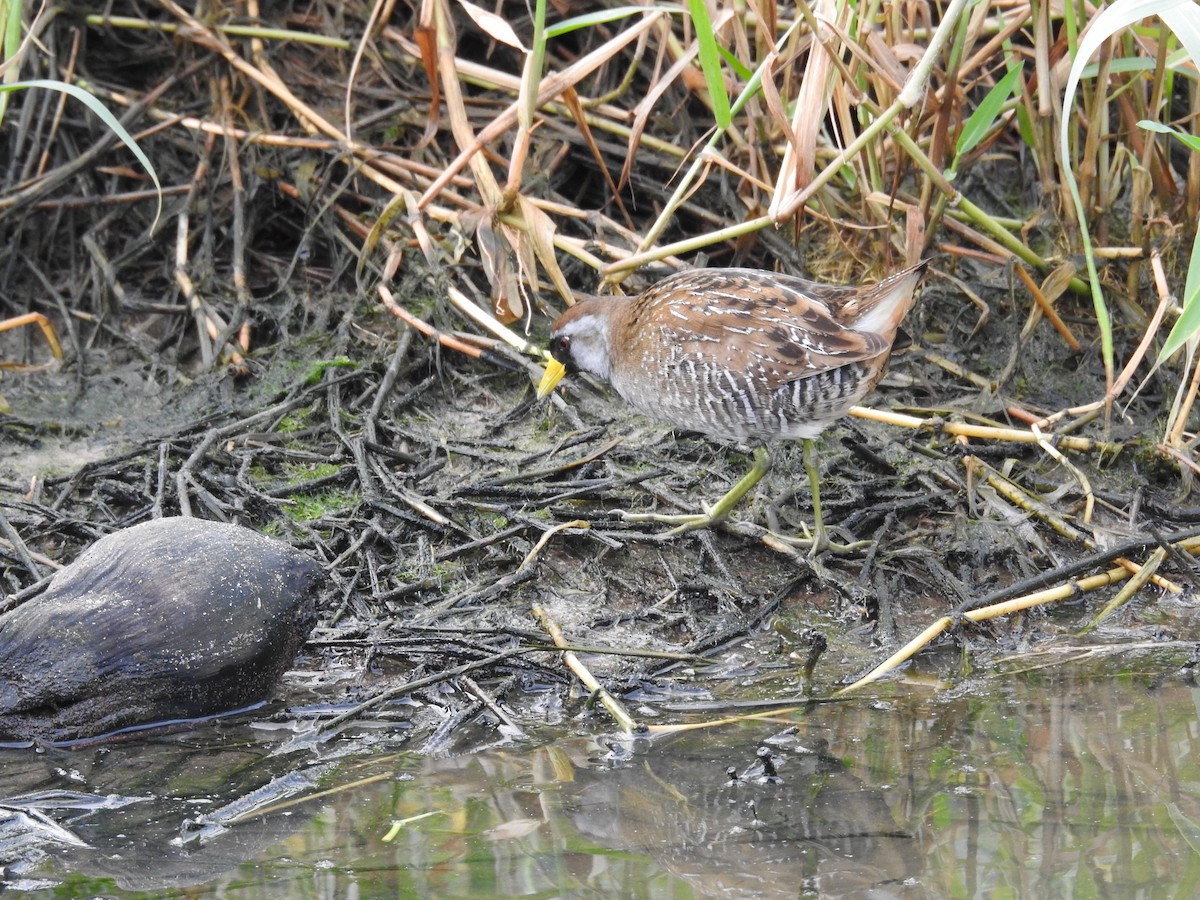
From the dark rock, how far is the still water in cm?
9

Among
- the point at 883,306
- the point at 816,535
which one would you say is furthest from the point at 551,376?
the point at 883,306

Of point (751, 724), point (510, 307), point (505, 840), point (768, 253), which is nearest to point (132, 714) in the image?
point (505, 840)

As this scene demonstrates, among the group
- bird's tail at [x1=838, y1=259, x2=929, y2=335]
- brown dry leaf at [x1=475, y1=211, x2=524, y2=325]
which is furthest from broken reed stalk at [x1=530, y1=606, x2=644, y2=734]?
brown dry leaf at [x1=475, y1=211, x2=524, y2=325]

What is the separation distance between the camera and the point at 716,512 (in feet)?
13.6

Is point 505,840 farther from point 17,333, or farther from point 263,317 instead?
point 17,333

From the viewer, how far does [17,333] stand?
531cm

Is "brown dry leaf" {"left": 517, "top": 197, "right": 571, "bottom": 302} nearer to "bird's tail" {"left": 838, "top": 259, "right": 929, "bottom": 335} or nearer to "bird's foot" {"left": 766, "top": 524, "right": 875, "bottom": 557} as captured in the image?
"bird's tail" {"left": 838, "top": 259, "right": 929, "bottom": 335}

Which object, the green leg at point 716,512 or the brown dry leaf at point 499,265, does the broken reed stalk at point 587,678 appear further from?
the brown dry leaf at point 499,265

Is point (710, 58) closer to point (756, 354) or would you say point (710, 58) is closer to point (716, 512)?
point (756, 354)

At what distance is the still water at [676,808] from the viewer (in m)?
2.57

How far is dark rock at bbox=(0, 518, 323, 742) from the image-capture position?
319 centimetres

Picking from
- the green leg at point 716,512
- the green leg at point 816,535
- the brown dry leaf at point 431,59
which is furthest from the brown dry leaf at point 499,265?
the green leg at point 816,535

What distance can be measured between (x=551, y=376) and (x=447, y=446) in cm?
42

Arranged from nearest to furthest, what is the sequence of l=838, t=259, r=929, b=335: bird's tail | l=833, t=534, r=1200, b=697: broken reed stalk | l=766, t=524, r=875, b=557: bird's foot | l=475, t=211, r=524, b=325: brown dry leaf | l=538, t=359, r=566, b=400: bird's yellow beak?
l=833, t=534, r=1200, b=697: broken reed stalk → l=838, t=259, r=929, b=335: bird's tail → l=766, t=524, r=875, b=557: bird's foot → l=538, t=359, r=566, b=400: bird's yellow beak → l=475, t=211, r=524, b=325: brown dry leaf
